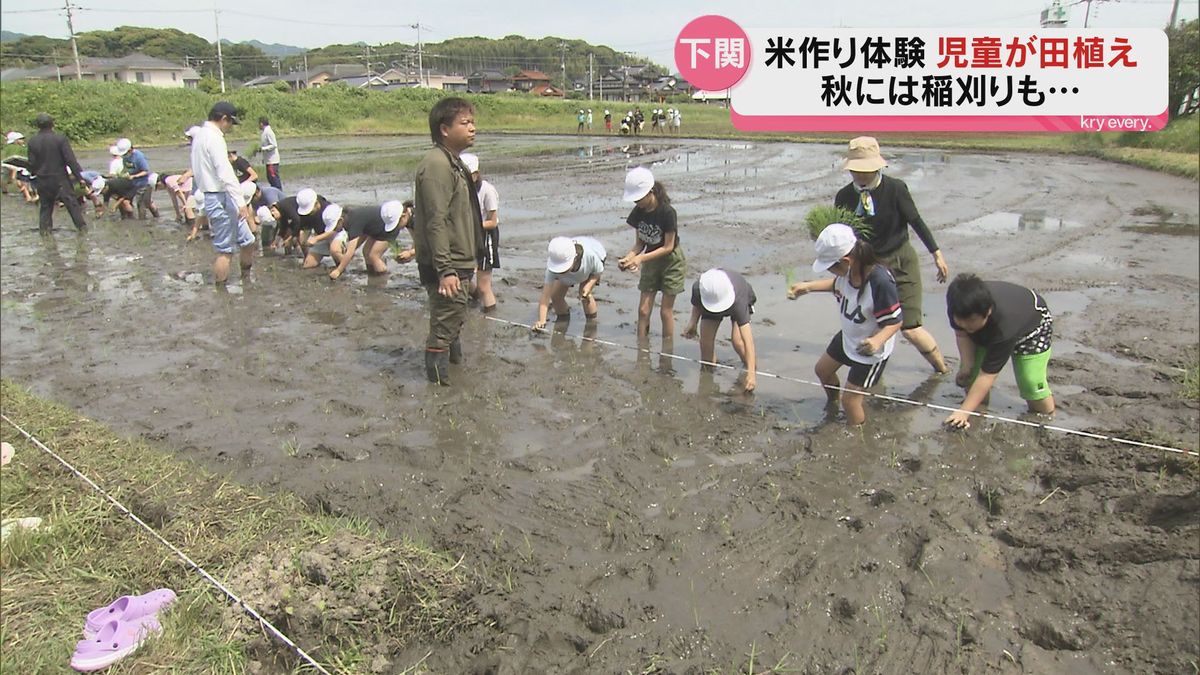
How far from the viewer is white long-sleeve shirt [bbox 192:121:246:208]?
7637 mm

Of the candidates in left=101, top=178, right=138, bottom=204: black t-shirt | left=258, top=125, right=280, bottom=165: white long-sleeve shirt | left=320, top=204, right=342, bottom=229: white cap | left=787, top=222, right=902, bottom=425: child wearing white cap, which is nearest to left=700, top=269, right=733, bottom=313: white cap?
left=787, top=222, right=902, bottom=425: child wearing white cap

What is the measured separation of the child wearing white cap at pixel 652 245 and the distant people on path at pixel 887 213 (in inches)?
51.3

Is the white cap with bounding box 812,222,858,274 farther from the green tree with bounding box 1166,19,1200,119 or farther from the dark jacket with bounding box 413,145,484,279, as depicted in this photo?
the green tree with bounding box 1166,19,1200,119

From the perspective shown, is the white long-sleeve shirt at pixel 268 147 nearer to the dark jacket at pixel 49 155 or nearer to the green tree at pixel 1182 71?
the dark jacket at pixel 49 155

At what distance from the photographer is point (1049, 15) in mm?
7000

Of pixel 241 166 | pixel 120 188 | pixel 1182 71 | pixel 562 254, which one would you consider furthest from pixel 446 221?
pixel 120 188

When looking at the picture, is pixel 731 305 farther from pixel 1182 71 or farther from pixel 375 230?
pixel 1182 71

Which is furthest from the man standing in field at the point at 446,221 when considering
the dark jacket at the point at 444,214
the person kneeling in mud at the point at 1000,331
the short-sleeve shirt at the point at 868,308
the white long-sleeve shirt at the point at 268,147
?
the white long-sleeve shirt at the point at 268,147

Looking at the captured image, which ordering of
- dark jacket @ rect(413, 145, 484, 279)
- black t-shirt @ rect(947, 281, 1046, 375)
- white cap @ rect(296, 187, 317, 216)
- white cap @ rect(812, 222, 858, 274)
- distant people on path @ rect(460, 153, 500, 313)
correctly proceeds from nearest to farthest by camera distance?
1. white cap @ rect(812, 222, 858, 274)
2. black t-shirt @ rect(947, 281, 1046, 375)
3. dark jacket @ rect(413, 145, 484, 279)
4. distant people on path @ rect(460, 153, 500, 313)
5. white cap @ rect(296, 187, 317, 216)

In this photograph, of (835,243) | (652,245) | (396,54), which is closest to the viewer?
(835,243)

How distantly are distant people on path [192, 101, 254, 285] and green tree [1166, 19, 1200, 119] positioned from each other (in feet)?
28.4

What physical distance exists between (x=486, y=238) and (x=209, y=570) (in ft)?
14.0

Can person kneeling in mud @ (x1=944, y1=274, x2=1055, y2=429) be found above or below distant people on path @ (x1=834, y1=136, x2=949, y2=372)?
below

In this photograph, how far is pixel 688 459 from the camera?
454cm
